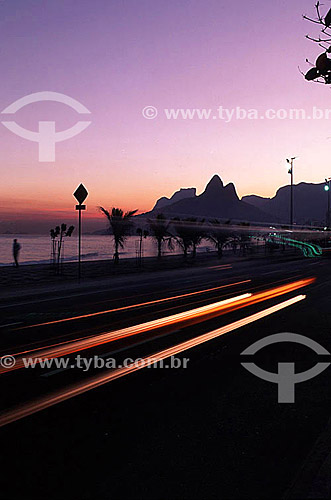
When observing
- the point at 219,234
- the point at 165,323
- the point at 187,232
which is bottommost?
the point at 165,323

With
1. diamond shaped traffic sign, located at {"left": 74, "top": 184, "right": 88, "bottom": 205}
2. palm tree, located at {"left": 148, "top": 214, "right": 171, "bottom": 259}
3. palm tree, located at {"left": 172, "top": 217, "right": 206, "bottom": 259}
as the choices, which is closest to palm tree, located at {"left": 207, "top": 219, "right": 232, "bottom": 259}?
palm tree, located at {"left": 172, "top": 217, "right": 206, "bottom": 259}

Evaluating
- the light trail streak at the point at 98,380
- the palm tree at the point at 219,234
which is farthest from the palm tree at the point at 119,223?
the light trail streak at the point at 98,380

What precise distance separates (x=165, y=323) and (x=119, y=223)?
26.8 metres

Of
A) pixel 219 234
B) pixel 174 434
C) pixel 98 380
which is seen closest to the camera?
pixel 174 434

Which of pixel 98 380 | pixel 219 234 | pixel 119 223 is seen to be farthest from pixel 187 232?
pixel 98 380

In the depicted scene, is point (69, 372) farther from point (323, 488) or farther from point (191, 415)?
point (323, 488)

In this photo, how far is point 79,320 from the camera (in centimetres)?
1173

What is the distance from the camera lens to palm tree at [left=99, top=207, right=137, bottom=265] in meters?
37.4

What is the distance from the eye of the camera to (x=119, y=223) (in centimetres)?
3756

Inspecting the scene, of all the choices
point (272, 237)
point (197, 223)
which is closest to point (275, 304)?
point (197, 223)

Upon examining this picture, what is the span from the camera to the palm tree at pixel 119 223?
3741cm

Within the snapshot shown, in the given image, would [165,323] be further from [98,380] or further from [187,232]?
[187,232]

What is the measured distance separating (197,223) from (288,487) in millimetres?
44582

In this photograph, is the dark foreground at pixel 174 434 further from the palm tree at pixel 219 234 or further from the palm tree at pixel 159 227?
the palm tree at pixel 219 234
